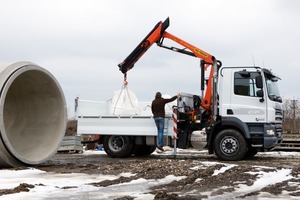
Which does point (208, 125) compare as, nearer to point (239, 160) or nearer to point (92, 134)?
point (239, 160)

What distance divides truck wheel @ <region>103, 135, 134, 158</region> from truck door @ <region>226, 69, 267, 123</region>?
3533 mm

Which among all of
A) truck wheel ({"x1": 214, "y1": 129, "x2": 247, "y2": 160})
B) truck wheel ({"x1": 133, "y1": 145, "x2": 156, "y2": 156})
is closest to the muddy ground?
truck wheel ({"x1": 214, "y1": 129, "x2": 247, "y2": 160})

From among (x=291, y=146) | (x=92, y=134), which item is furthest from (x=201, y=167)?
(x=291, y=146)

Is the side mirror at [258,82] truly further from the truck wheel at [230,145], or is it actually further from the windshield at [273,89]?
the truck wheel at [230,145]

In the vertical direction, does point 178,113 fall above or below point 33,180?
above

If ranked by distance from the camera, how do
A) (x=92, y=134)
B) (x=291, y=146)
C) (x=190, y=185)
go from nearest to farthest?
(x=190, y=185), (x=92, y=134), (x=291, y=146)

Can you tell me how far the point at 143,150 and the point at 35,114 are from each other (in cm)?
427

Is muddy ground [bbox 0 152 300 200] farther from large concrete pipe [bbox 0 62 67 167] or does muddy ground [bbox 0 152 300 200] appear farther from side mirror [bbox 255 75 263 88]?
side mirror [bbox 255 75 263 88]

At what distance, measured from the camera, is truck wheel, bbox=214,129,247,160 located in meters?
13.4

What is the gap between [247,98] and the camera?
13.6 m

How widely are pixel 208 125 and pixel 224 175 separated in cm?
469

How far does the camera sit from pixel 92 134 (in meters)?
15.7

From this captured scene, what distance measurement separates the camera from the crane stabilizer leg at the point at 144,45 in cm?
1544

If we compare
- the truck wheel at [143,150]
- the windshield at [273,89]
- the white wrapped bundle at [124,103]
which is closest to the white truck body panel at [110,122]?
the white wrapped bundle at [124,103]
